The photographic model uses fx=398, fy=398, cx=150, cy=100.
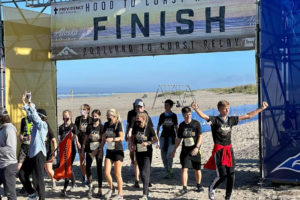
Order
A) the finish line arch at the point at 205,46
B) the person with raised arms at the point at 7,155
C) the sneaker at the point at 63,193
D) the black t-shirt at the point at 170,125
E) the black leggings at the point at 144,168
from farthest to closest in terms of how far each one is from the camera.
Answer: the black t-shirt at the point at 170,125, the sneaker at the point at 63,193, the finish line arch at the point at 205,46, the black leggings at the point at 144,168, the person with raised arms at the point at 7,155

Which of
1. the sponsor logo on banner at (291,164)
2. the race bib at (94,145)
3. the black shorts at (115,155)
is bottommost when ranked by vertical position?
the sponsor logo on banner at (291,164)

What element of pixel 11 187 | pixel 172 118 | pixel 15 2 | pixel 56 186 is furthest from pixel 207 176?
pixel 15 2

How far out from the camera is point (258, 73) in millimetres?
7137

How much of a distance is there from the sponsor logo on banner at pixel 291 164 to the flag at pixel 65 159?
12.4ft

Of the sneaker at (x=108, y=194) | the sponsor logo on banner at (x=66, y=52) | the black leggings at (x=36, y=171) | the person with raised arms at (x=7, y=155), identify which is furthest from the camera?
the sponsor logo on banner at (x=66, y=52)

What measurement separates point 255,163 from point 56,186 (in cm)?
489

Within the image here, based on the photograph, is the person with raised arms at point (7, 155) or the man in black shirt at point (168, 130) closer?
the person with raised arms at point (7, 155)

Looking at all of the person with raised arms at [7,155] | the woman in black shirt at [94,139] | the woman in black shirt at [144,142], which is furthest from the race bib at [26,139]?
the woman in black shirt at [144,142]

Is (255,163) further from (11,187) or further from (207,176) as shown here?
(11,187)

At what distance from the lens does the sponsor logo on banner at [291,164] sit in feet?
23.1

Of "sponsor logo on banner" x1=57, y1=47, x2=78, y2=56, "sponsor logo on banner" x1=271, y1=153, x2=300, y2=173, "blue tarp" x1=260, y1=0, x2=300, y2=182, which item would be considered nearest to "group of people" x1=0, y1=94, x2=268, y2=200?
"blue tarp" x1=260, y1=0, x2=300, y2=182

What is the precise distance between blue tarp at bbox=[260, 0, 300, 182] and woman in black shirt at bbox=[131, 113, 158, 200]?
7.01 ft

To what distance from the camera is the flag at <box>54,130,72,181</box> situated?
23.6ft

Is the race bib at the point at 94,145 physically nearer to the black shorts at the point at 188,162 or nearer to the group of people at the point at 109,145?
the group of people at the point at 109,145
